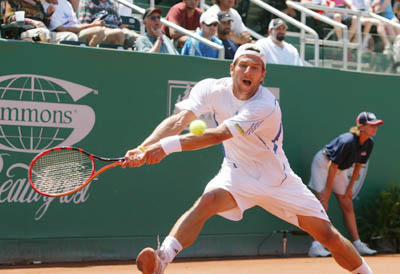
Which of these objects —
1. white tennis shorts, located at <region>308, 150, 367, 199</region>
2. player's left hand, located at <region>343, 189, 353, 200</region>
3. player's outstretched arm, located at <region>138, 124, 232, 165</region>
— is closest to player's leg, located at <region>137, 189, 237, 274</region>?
player's outstretched arm, located at <region>138, 124, 232, 165</region>

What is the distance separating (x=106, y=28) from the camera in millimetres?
9023

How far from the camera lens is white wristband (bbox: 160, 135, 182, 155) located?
186 inches

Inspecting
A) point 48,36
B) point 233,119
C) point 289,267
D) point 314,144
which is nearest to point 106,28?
point 48,36

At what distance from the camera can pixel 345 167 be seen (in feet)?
30.0

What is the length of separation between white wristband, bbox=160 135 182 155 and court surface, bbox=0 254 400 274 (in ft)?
9.63

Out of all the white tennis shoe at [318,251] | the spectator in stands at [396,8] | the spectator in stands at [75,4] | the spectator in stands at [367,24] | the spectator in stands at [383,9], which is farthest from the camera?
the spectator in stands at [396,8]

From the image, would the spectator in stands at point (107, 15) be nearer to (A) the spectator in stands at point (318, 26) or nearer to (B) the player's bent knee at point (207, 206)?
(A) the spectator in stands at point (318, 26)

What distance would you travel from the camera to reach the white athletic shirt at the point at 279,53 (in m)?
9.78

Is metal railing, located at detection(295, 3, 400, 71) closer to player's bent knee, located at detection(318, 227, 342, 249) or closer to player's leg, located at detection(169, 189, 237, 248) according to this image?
player's bent knee, located at detection(318, 227, 342, 249)

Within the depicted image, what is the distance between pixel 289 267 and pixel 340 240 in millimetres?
2926

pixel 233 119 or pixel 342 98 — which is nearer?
pixel 233 119

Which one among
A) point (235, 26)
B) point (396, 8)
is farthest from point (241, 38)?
point (396, 8)

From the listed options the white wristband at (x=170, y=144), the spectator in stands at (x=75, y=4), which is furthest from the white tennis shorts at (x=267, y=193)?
the spectator in stands at (x=75, y=4)

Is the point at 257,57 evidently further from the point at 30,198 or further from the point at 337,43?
the point at 337,43
